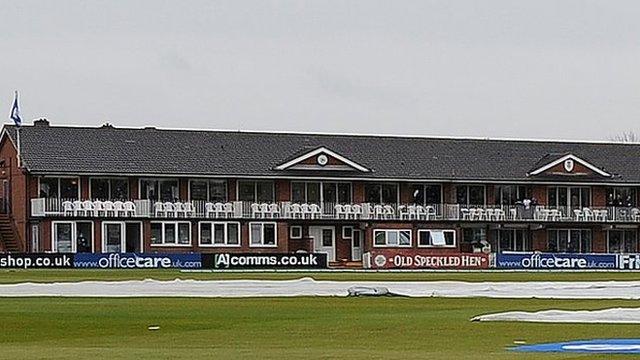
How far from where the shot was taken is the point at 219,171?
96.4 metres

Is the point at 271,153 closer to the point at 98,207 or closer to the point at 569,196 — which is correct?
the point at 98,207

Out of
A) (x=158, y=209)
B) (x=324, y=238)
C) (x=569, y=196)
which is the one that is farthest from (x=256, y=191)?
(x=569, y=196)

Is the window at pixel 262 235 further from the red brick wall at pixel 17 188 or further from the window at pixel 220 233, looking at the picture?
the red brick wall at pixel 17 188

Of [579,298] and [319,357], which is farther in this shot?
[579,298]

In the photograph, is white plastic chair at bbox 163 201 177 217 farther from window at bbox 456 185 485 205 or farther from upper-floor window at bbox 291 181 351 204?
window at bbox 456 185 485 205

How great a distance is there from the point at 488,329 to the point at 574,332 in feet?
5.41

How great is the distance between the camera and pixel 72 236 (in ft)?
299

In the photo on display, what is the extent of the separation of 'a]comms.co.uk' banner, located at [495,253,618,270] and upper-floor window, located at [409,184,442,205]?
1499 centimetres

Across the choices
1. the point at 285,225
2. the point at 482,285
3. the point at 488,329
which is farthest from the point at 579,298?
the point at 285,225

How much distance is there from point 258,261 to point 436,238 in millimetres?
20165

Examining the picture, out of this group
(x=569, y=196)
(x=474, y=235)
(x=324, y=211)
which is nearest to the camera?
(x=324, y=211)

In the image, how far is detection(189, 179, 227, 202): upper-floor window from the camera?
9662cm

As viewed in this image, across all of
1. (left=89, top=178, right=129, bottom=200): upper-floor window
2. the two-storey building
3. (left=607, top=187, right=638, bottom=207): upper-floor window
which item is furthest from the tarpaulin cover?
(left=607, top=187, right=638, bottom=207): upper-floor window

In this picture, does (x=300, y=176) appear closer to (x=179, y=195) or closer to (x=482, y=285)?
(x=179, y=195)
